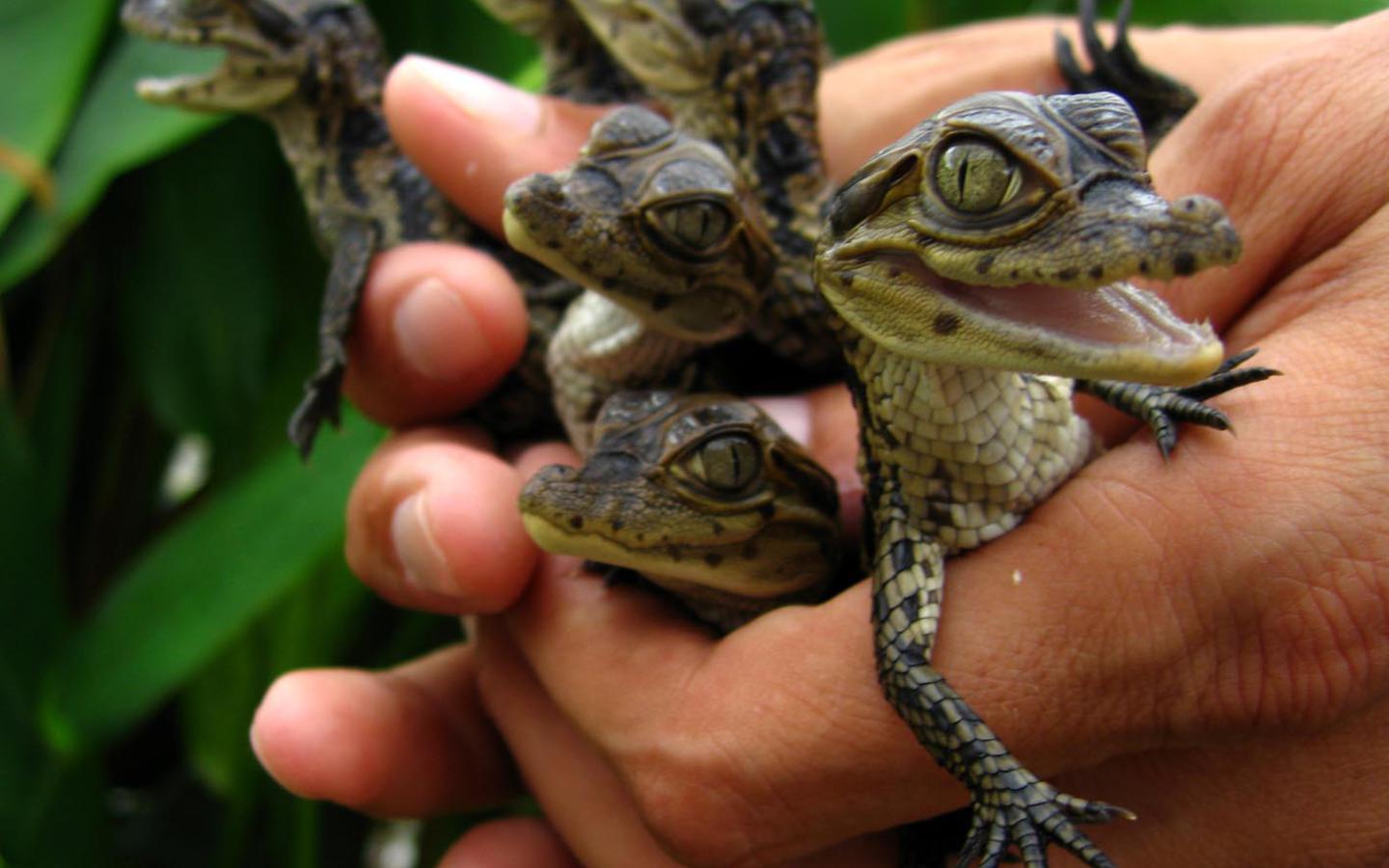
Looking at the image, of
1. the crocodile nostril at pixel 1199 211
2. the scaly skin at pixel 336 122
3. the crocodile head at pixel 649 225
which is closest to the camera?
the crocodile nostril at pixel 1199 211

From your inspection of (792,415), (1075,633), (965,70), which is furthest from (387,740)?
(965,70)

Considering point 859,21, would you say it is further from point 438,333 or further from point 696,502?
point 696,502

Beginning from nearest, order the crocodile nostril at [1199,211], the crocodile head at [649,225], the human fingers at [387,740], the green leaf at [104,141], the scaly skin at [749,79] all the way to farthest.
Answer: the crocodile nostril at [1199,211]
the crocodile head at [649,225]
the human fingers at [387,740]
the scaly skin at [749,79]
the green leaf at [104,141]

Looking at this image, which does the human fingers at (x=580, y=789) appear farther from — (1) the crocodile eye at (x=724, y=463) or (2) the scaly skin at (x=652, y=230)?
(2) the scaly skin at (x=652, y=230)

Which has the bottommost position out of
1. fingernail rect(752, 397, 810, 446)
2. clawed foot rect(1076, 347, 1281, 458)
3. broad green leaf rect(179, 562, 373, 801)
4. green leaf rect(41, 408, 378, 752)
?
broad green leaf rect(179, 562, 373, 801)

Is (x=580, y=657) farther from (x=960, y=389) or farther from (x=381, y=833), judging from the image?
(x=381, y=833)

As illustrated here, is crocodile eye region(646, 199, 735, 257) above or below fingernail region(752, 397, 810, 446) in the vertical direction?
above

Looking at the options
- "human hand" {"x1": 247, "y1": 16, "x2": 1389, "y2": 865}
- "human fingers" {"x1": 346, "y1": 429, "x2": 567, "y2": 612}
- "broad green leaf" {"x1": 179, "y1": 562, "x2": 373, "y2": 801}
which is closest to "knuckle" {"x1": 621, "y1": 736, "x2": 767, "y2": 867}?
"human hand" {"x1": 247, "y1": 16, "x2": 1389, "y2": 865}

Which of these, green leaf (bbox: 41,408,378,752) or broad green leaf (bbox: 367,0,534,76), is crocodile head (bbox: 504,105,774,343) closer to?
green leaf (bbox: 41,408,378,752)

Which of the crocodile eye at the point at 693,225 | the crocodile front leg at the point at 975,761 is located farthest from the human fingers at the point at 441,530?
the crocodile front leg at the point at 975,761
